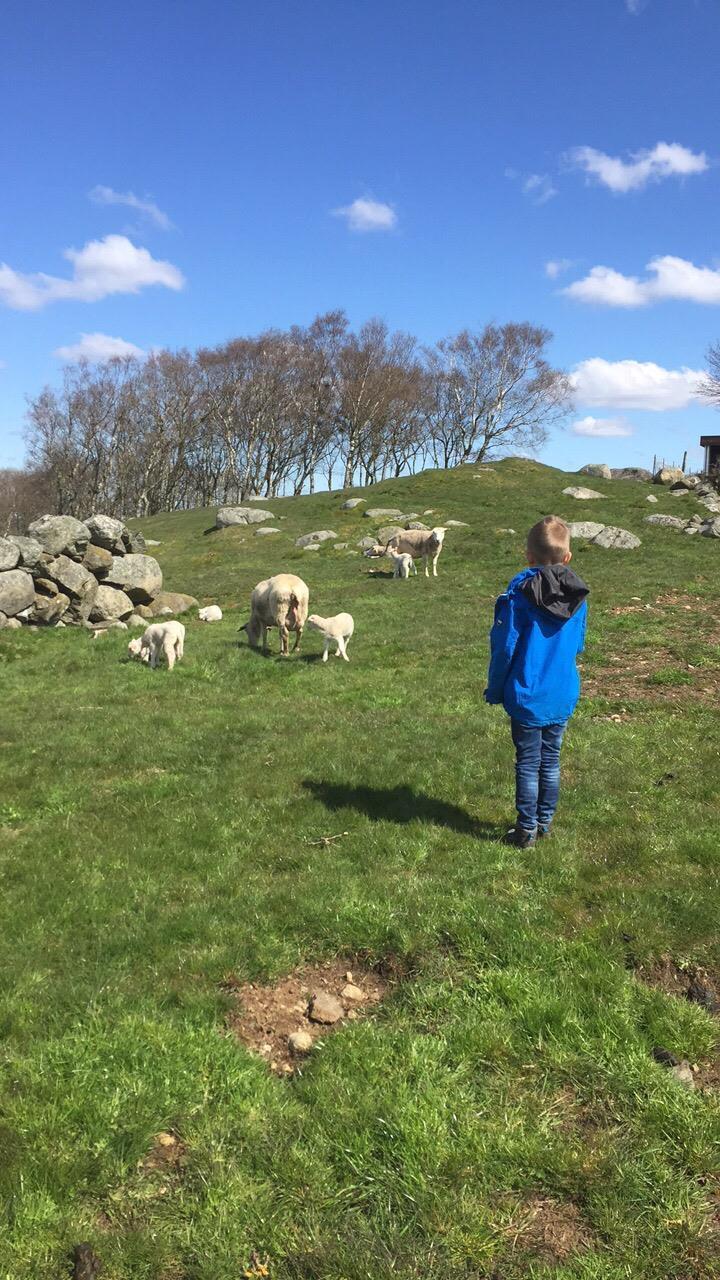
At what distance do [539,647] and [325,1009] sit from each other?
368 centimetres

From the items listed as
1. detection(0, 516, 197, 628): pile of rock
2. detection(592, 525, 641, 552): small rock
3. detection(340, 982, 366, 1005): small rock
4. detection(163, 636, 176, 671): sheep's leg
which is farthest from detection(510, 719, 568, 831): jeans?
detection(592, 525, 641, 552): small rock

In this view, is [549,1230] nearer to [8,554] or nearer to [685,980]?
[685,980]

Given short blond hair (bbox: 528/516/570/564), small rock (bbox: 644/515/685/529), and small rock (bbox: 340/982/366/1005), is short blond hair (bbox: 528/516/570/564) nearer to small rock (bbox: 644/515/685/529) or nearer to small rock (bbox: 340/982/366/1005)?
small rock (bbox: 340/982/366/1005)

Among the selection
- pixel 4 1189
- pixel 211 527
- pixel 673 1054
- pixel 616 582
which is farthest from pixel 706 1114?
pixel 211 527

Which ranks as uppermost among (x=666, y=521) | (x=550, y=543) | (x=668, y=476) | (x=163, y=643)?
(x=668, y=476)

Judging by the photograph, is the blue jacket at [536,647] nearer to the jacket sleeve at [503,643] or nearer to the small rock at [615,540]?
the jacket sleeve at [503,643]

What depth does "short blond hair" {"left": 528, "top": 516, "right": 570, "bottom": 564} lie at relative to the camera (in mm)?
6770

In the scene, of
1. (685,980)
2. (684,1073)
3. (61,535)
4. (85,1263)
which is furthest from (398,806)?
(61,535)

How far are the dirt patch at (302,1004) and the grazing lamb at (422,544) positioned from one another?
23.6m

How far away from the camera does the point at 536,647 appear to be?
6.70 meters

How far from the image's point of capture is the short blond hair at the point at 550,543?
22.2ft

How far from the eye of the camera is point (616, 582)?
78.0 feet

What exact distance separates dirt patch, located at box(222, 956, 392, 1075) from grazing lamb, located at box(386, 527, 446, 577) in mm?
23644

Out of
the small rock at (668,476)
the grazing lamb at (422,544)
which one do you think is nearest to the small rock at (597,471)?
the small rock at (668,476)
